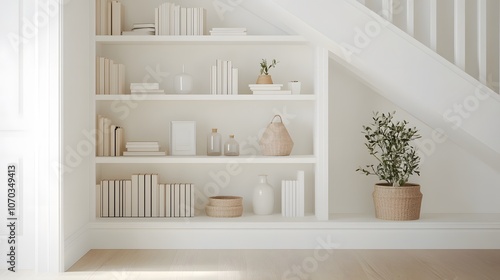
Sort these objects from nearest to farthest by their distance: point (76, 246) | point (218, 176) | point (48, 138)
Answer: point (48, 138) → point (76, 246) → point (218, 176)

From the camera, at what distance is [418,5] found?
4305 mm

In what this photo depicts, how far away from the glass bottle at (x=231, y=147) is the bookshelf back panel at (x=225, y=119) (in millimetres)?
185

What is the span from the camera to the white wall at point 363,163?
451 cm

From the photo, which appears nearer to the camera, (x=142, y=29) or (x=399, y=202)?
(x=399, y=202)

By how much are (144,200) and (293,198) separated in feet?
3.27

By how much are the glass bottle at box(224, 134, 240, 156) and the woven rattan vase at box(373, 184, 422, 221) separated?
0.98 meters

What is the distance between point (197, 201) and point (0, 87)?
1598 mm

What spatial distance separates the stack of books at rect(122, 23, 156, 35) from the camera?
429 cm

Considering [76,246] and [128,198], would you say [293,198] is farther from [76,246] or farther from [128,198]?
[76,246]

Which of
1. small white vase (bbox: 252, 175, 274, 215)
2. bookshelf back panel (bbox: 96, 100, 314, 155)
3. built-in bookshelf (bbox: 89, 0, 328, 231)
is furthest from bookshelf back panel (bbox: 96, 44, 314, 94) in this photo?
small white vase (bbox: 252, 175, 274, 215)

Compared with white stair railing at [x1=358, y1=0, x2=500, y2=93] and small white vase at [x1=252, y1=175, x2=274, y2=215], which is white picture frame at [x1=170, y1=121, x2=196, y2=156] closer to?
small white vase at [x1=252, y1=175, x2=274, y2=215]

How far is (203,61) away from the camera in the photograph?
14.8 ft

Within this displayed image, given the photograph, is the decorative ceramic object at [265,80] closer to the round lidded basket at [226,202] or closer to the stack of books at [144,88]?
the stack of books at [144,88]

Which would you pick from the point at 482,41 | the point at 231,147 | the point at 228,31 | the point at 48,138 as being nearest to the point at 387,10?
the point at 482,41
